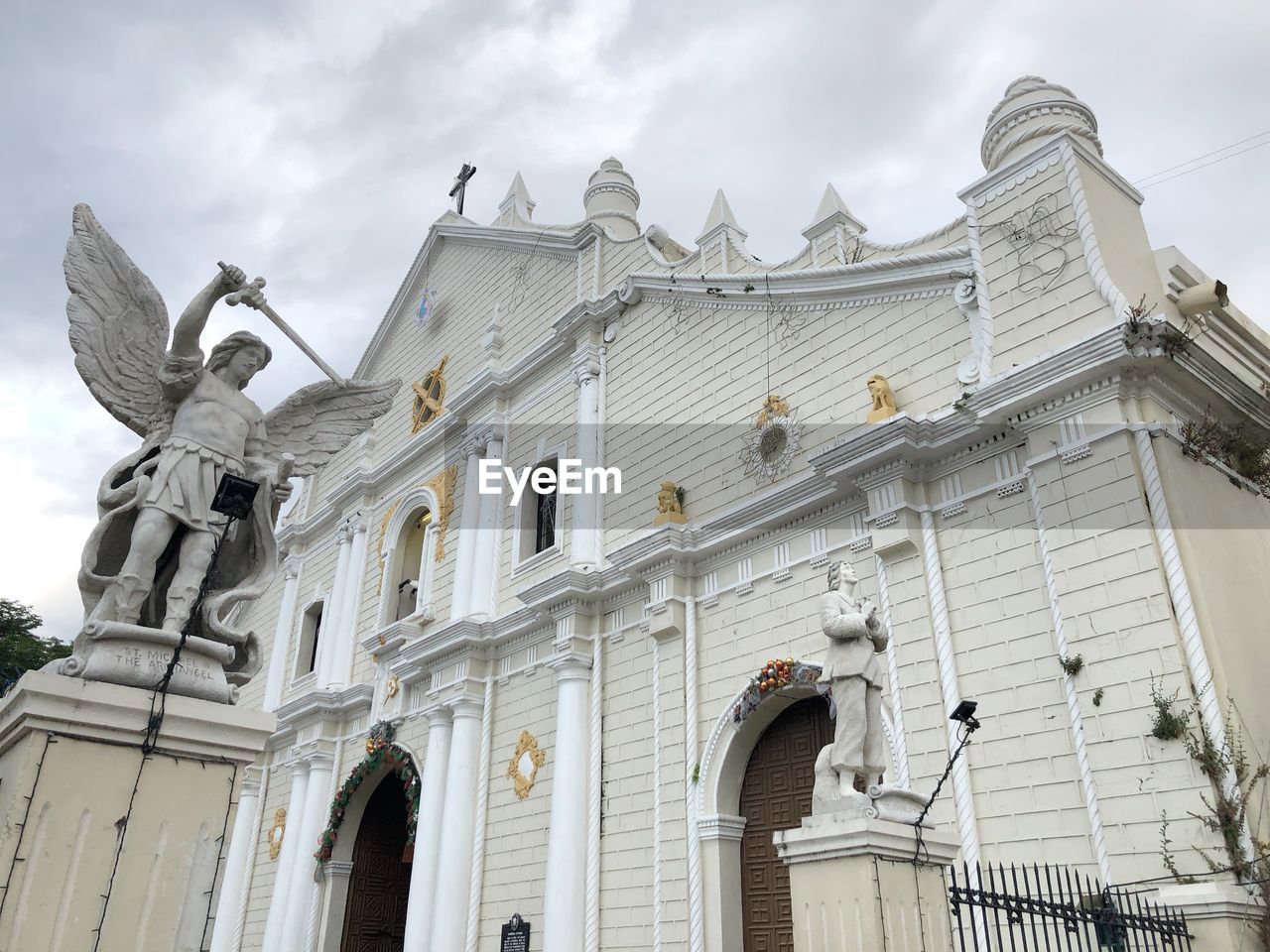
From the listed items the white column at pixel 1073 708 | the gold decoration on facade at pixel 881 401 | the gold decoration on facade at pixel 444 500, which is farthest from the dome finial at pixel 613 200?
the white column at pixel 1073 708

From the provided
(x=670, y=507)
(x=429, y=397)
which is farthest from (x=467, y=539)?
(x=670, y=507)

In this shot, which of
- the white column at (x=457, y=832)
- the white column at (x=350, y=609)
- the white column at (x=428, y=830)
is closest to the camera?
the white column at (x=457, y=832)

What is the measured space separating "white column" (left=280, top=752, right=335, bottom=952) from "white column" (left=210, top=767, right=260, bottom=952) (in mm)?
1121

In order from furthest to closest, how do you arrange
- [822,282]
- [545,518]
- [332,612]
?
[332,612], [545,518], [822,282]

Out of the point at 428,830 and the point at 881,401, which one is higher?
the point at 881,401

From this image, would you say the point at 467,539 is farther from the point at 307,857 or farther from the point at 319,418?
the point at 319,418

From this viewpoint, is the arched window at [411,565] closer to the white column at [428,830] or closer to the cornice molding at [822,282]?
the white column at [428,830]

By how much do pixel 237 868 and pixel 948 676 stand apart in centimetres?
1455

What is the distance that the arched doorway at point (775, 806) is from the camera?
30.5 feet

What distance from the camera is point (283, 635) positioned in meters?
20.0

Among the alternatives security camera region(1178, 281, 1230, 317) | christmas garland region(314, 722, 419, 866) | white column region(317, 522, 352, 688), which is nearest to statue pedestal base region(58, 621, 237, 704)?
security camera region(1178, 281, 1230, 317)

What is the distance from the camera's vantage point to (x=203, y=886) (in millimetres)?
4422

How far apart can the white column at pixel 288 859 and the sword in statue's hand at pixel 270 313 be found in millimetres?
12091

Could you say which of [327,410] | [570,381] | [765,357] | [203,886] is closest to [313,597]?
[570,381]
